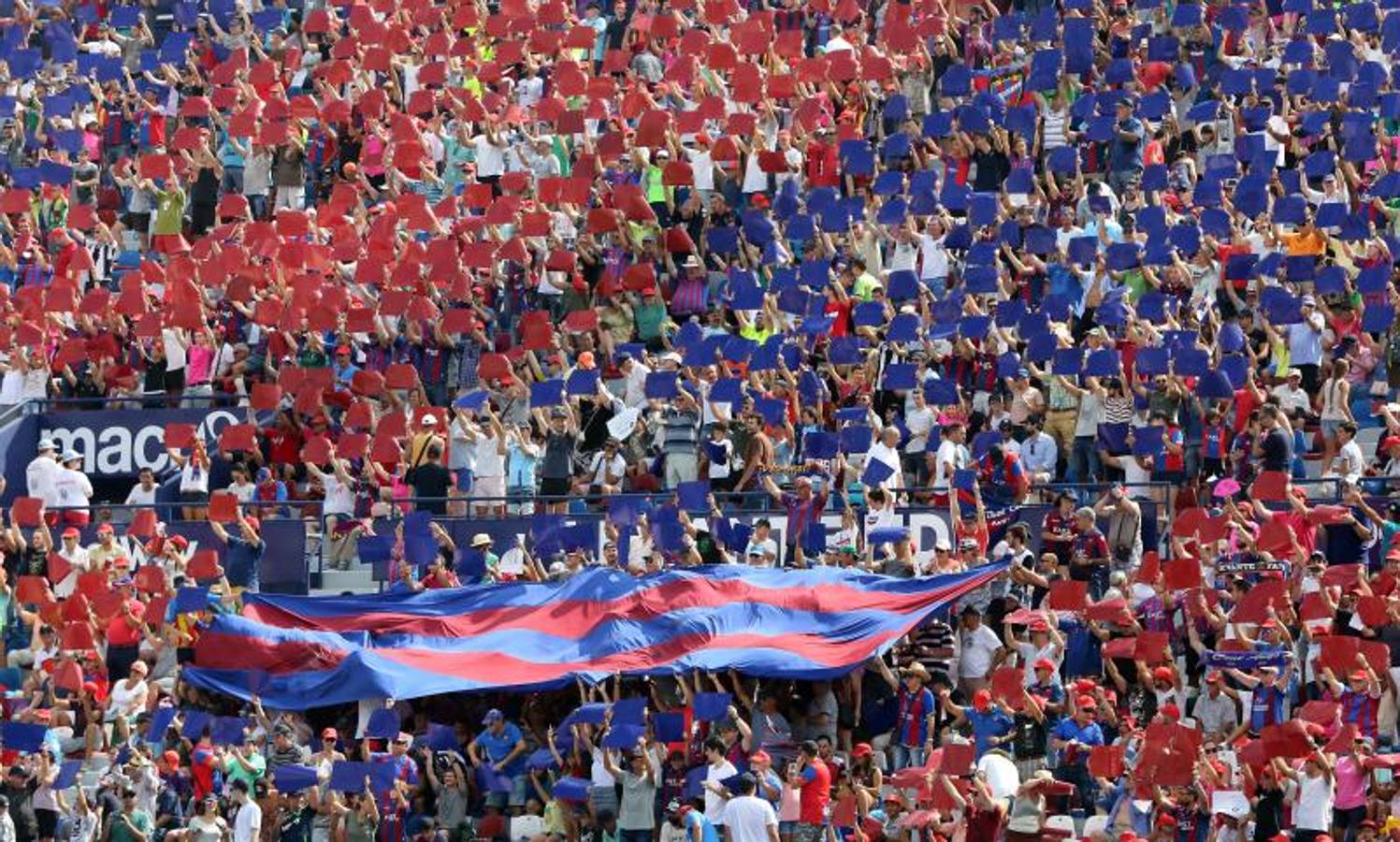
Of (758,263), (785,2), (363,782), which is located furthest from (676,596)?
(785,2)

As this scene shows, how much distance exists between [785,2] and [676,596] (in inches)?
430

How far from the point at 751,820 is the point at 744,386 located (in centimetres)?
615

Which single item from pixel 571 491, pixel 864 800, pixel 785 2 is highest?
pixel 785 2

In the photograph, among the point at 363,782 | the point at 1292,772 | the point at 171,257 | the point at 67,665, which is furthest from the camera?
the point at 171,257

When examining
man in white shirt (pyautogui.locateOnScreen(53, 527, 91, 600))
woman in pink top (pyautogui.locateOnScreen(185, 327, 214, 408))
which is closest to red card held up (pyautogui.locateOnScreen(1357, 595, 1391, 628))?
man in white shirt (pyautogui.locateOnScreen(53, 527, 91, 600))

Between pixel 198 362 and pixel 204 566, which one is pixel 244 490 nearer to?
pixel 204 566

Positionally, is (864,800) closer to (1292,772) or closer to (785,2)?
(1292,772)

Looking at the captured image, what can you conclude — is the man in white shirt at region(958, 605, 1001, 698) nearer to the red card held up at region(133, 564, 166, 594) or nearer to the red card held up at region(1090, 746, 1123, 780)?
the red card held up at region(1090, 746, 1123, 780)

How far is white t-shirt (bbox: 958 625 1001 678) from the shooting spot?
1094 inches

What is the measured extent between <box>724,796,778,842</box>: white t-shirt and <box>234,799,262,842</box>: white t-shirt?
3860mm

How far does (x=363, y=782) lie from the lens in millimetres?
27453

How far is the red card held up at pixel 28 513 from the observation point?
3192 centimetres

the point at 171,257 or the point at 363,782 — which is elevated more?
the point at 171,257

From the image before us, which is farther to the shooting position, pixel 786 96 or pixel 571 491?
pixel 786 96
